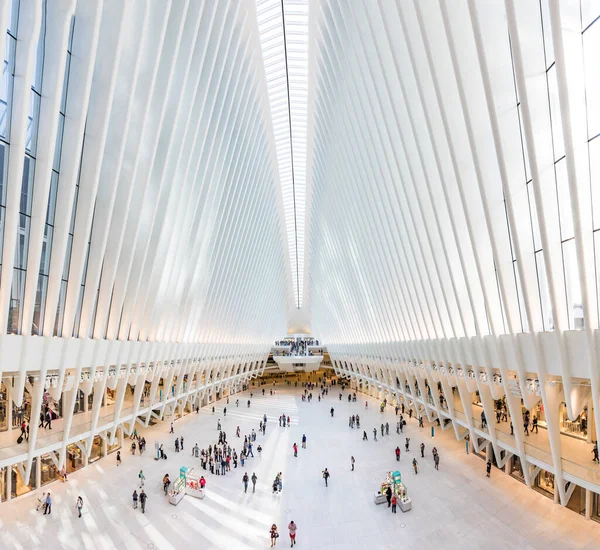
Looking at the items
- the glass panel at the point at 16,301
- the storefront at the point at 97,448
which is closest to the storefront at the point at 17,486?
the storefront at the point at 97,448

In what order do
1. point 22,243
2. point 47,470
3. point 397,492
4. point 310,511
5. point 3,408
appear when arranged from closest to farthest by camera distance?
point 22,243 → point 310,511 → point 397,492 → point 3,408 → point 47,470

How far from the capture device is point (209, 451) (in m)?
20.5

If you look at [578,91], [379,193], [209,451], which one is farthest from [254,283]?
[578,91]

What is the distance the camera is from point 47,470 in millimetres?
17078

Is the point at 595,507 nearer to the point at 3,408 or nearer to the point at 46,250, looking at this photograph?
the point at 46,250

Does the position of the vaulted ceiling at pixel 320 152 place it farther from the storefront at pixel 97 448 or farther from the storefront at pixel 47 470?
the storefront at pixel 97 448

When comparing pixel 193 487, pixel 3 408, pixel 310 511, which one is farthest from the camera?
pixel 193 487

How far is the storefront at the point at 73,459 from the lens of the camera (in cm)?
1848

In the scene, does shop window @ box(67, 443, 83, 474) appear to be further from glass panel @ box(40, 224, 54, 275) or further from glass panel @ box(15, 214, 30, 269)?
glass panel @ box(15, 214, 30, 269)

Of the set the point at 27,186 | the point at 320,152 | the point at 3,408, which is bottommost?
the point at 3,408

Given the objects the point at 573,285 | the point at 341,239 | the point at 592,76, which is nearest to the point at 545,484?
the point at 573,285

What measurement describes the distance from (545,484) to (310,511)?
8.68m

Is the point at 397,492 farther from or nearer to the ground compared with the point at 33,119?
nearer to the ground

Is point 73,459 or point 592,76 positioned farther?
point 73,459
